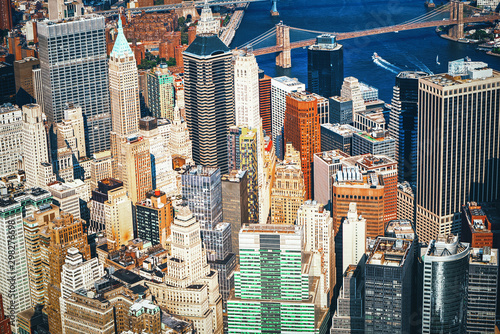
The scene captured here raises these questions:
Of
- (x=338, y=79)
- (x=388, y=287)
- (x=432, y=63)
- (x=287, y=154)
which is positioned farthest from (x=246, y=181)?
(x=432, y=63)

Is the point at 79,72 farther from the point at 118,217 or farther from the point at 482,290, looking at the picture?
the point at 482,290

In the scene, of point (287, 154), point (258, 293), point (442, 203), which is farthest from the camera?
point (287, 154)

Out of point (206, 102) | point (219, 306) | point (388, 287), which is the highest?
point (206, 102)

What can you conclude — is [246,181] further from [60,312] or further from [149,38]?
[149,38]

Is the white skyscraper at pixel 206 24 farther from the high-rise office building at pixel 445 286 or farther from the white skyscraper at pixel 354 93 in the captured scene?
the high-rise office building at pixel 445 286

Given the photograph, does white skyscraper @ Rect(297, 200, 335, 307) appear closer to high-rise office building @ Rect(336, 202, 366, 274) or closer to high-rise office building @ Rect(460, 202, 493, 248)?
high-rise office building @ Rect(336, 202, 366, 274)

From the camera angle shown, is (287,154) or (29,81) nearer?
(287,154)
